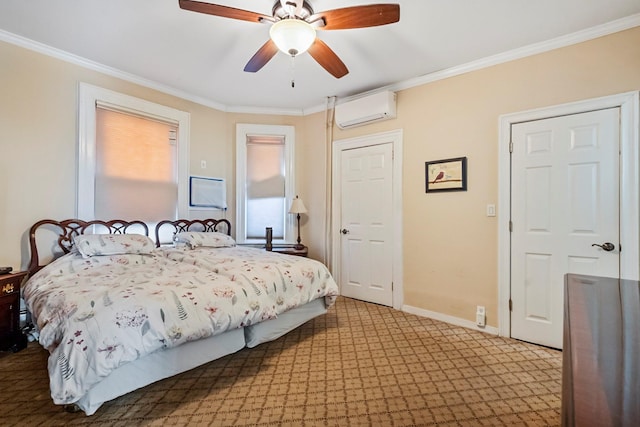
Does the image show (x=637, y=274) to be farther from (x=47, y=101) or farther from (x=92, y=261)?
(x=47, y=101)

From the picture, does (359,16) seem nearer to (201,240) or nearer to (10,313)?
(201,240)

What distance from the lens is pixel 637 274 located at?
2271 millimetres

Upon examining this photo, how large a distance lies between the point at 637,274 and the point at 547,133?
4.23 ft

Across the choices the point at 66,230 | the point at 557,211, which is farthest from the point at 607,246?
the point at 66,230

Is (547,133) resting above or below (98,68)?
below

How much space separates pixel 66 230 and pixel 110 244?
573 millimetres

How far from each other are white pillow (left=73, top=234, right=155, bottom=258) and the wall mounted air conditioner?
2717 mm

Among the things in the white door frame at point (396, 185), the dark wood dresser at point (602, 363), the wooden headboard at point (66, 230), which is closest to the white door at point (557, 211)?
the white door frame at point (396, 185)

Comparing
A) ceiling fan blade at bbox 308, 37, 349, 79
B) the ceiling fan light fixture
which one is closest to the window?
ceiling fan blade at bbox 308, 37, 349, 79

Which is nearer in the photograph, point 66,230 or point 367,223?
point 66,230

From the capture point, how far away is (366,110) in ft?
12.1

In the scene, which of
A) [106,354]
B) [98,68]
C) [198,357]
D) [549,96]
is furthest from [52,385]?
[549,96]

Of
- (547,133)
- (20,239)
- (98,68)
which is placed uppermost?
(98,68)

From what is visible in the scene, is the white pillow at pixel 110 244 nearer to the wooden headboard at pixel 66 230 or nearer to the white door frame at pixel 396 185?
the wooden headboard at pixel 66 230
